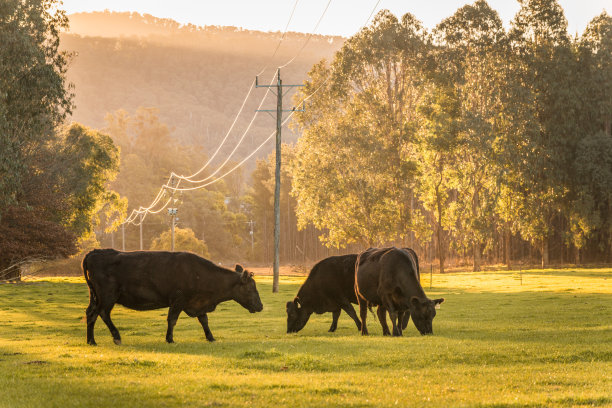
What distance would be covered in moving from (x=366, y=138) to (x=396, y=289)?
46223mm

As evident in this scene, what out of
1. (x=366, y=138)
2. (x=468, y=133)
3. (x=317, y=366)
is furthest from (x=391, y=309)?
(x=468, y=133)

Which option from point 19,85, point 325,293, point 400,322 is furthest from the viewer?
point 19,85

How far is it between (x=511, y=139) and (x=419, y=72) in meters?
→ 10.3

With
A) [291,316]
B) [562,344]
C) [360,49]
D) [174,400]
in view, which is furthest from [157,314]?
[360,49]

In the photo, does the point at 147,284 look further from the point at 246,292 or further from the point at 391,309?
the point at 391,309

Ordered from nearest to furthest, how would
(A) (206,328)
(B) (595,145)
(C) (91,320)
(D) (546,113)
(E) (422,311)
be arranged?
(C) (91,320)
(A) (206,328)
(E) (422,311)
(B) (595,145)
(D) (546,113)

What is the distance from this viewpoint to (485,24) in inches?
2606

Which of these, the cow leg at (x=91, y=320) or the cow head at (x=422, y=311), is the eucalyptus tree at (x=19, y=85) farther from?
the cow head at (x=422, y=311)

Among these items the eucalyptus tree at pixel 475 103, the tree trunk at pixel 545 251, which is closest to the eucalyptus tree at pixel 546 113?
the tree trunk at pixel 545 251

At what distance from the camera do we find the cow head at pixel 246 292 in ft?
58.1

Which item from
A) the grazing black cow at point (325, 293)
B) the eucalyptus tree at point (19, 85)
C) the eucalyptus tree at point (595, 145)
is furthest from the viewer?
the eucalyptus tree at point (595, 145)

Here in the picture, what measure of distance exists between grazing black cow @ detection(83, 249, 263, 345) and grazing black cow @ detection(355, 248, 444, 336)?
3.88 meters

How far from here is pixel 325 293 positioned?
19.9 m

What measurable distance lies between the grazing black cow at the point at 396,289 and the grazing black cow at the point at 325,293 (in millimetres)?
1446
